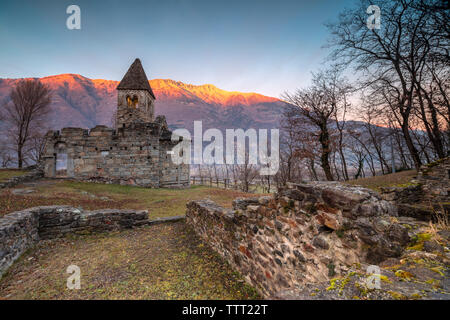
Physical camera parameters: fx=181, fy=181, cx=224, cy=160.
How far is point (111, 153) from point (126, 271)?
53.0 feet

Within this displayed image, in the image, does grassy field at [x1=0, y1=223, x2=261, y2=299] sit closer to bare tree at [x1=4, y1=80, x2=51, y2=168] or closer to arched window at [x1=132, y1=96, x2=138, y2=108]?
arched window at [x1=132, y1=96, x2=138, y2=108]

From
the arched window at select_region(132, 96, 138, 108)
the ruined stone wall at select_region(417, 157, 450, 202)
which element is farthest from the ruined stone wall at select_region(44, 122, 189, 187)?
the ruined stone wall at select_region(417, 157, 450, 202)

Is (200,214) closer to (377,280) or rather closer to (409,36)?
(377,280)

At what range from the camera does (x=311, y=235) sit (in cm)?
260

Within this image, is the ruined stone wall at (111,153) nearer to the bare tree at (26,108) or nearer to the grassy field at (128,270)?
the bare tree at (26,108)

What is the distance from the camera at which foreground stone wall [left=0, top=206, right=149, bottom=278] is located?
4.31 metres

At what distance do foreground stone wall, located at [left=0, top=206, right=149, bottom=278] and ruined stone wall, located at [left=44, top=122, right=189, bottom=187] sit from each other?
1119cm

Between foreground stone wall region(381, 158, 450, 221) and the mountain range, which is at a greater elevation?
the mountain range

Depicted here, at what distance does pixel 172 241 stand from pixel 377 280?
5.53 meters

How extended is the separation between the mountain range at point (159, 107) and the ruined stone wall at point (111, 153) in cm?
7430

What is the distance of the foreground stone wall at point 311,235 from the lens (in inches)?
80.4

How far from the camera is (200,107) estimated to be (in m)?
116

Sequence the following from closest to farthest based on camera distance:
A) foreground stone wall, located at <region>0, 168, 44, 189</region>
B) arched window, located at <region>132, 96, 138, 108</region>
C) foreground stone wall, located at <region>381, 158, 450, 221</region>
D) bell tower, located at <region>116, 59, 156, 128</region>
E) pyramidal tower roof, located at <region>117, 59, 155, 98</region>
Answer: foreground stone wall, located at <region>381, 158, 450, 221</region>
foreground stone wall, located at <region>0, 168, 44, 189</region>
bell tower, located at <region>116, 59, 156, 128</region>
pyramidal tower roof, located at <region>117, 59, 155, 98</region>
arched window, located at <region>132, 96, 138, 108</region>

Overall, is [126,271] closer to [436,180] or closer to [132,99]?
[436,180]
